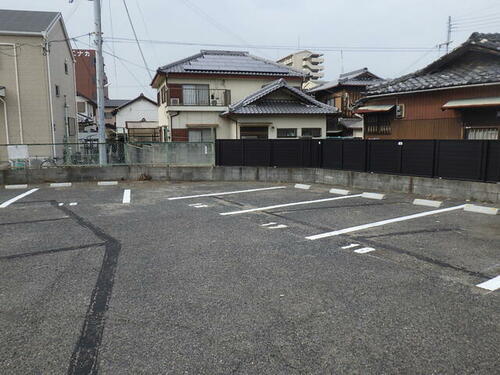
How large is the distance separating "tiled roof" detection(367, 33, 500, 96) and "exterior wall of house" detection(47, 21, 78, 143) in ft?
55.1

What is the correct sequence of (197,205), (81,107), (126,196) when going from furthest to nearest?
(81,107) < (126,196) < (197,205)

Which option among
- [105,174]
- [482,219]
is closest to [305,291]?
[482,219]

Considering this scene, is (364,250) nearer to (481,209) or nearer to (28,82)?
(481,209)

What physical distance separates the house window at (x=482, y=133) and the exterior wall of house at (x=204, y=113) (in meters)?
13.1

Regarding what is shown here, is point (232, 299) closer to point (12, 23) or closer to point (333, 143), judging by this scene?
point (333, 143)

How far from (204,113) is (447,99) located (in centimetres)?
1402

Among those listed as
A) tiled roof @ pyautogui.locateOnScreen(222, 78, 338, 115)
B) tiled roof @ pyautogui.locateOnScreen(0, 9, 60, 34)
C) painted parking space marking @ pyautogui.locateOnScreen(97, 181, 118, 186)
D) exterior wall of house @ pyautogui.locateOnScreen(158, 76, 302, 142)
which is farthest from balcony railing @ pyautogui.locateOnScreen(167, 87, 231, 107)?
painted parking space marking @ pyautogui.locateOnScreen(97, 181, 118, 186)

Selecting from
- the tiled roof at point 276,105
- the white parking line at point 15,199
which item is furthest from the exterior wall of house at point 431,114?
the white parking line at point 15,199

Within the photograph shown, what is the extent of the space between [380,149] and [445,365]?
411 inches

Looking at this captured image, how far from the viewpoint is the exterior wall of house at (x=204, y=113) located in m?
22.9

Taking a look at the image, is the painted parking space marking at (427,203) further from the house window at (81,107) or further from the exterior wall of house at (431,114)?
the house window at (81,107)

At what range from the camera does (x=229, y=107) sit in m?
22.7

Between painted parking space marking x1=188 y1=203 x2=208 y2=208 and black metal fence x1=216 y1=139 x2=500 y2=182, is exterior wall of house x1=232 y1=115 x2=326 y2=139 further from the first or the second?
painted parking space marking x1=188 y1=203 x2=208 y2=208

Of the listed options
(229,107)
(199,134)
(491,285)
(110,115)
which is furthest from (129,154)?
(110,115)
